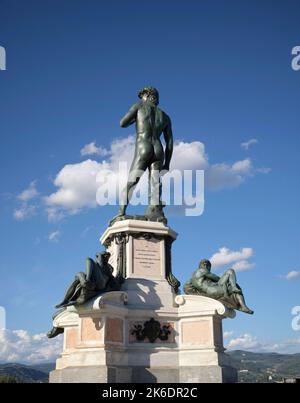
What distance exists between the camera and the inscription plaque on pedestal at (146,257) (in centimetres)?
1485

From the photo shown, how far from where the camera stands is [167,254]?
610 inches

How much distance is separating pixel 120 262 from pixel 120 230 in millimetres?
996

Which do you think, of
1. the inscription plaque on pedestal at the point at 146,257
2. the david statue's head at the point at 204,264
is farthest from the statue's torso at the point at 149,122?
the david statue's head at the point at 204,264

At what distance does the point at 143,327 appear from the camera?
13.9 m

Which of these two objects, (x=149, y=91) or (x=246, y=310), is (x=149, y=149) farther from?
(x=246, y=310)

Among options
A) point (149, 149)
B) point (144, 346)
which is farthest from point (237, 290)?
point (149, 149)

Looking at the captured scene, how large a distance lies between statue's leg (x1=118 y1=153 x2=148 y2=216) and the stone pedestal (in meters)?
0.95

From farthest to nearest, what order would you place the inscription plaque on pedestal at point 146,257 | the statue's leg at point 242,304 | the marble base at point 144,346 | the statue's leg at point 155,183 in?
the statue's leg at point 155,183, the inscription plaque on pedestal at point 146,257, the statue's leg at point 242,304, the marble base at point 144,346

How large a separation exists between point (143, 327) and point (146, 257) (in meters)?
2.19

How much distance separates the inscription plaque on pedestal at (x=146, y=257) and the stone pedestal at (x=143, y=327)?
1.2 inches

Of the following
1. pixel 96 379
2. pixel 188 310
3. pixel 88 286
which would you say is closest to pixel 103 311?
pixel 88 286

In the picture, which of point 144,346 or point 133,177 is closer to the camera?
point 144,346

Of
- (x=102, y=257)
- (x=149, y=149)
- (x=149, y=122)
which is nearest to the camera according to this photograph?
(x=102, y=257)

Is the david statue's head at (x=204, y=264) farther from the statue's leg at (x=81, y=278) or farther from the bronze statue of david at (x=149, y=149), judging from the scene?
the statue's leg at (x=81, y=278)
